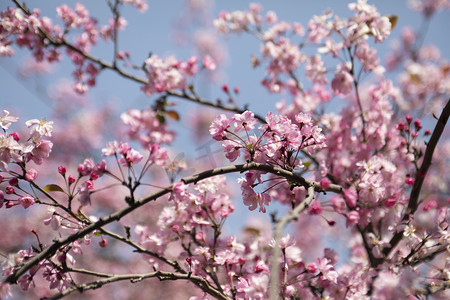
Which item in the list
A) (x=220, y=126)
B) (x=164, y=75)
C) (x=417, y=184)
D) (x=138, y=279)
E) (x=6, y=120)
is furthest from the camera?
(x=164, y=75)

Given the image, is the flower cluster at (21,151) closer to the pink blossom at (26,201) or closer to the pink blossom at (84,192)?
the pink blossom at (26,201)

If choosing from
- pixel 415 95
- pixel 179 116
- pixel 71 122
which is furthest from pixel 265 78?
pixel 71 122

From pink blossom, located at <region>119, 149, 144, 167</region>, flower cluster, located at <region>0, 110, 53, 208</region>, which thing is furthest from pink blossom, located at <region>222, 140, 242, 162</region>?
flower cluster, located at <region>0, 110, 53, 208</region>

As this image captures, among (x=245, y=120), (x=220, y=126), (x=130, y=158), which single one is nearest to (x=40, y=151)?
(x=130, y=158)

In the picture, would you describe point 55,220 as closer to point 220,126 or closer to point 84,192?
point 84,192

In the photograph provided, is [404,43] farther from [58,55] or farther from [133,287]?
[133,287]

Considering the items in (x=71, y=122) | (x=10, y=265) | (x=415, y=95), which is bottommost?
(x=10, y=265)

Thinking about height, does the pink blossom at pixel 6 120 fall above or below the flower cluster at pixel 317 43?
below

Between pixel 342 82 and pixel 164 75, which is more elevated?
pixel 164 75

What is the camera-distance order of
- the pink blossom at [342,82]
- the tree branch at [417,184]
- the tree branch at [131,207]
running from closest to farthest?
the tree branch at [131,207], the tree branch at [417,184], the pink blossom at [342,82]

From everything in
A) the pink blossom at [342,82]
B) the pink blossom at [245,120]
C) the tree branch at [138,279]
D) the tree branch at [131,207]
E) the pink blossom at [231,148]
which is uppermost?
the pink blossom at [342,82]

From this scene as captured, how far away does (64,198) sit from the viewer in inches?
252

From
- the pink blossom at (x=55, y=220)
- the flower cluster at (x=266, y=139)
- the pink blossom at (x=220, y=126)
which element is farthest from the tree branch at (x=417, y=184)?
the pink blossom at (x=55, y=220)

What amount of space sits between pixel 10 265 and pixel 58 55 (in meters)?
2.32
